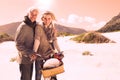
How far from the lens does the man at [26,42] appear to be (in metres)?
5.45

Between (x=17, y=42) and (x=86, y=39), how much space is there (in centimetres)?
586

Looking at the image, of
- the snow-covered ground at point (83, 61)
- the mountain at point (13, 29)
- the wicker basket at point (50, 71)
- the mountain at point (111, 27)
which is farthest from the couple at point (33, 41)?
the mountain at point (111, 27)

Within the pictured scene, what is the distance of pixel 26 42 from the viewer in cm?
550

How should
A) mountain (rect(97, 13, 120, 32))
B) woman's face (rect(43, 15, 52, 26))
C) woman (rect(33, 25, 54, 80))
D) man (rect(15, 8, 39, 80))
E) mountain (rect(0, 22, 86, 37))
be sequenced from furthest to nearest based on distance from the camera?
mountain (rect(97, 13, 120, 32)), mountain (rect(0, 22, 86, 37)), woman's face (rect(43, 15, 52, 26)), woman (rect(33, 25, 54, 80)), man (rect(15, 8, 39, 80))

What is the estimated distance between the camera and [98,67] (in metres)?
8.26

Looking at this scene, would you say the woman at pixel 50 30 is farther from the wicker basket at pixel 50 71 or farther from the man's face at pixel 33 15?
the wicker basket at pixel 50 71

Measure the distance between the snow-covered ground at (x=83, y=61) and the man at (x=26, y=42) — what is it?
197cm

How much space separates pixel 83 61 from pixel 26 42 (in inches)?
141

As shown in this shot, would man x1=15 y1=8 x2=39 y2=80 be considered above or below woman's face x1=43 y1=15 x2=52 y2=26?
below

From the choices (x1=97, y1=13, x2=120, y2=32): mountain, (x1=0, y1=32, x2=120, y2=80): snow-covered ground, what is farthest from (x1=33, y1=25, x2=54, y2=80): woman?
(x1=97, y1=13, x2=120, y2=32): mountain

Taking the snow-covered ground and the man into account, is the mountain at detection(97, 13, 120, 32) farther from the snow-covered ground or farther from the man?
the man

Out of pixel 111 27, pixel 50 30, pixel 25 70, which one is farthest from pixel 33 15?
pixel 111 27

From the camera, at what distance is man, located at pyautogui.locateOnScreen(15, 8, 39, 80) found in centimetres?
545

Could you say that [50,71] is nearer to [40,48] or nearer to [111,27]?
[40,48]
